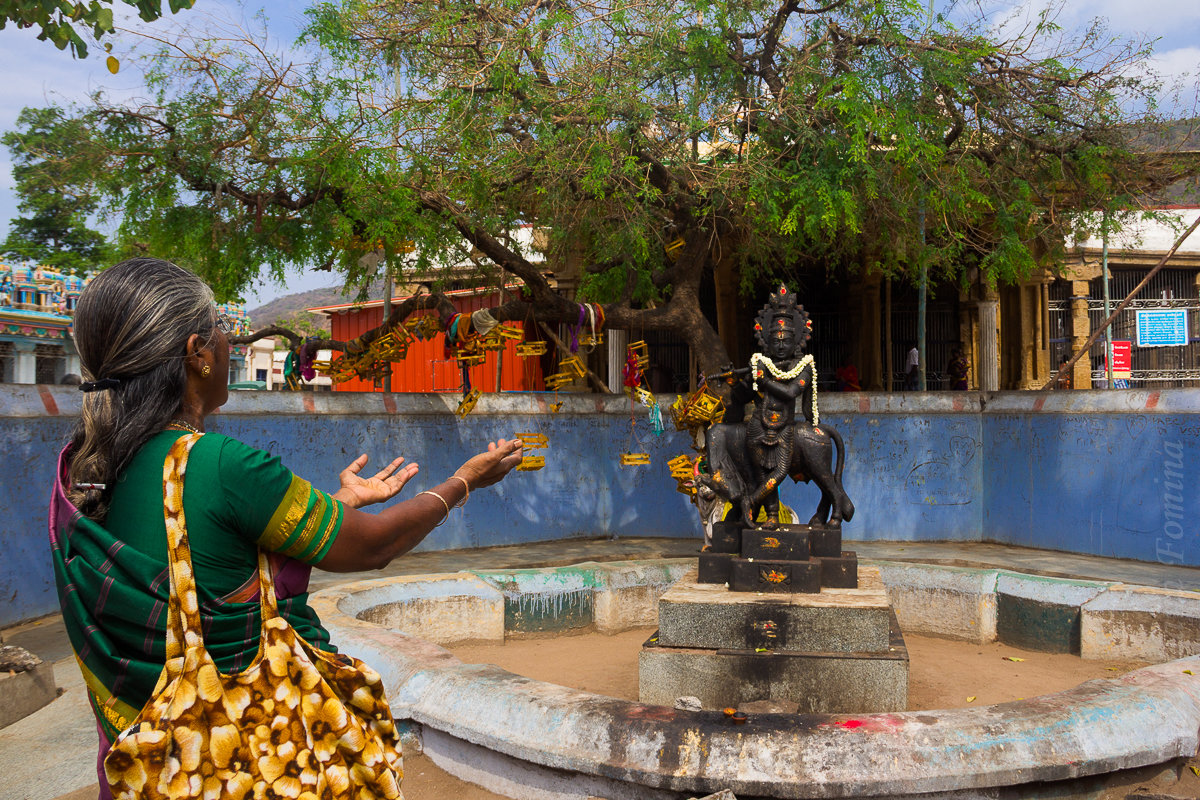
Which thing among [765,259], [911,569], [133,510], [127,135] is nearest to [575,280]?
[765,259]

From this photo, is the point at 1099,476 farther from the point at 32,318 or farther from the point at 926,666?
the point at 32,318

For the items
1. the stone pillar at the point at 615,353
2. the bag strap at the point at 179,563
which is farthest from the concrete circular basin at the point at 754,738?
the stone pillar at the point at 615,353

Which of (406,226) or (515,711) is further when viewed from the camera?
(406,226)

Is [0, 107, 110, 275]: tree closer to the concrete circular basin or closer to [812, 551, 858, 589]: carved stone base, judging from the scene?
the concrete circular basin

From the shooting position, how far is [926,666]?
559cm

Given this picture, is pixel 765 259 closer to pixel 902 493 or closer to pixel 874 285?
pixel 902 493

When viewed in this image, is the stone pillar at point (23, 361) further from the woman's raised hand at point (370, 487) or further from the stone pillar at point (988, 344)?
the woman's raised hand at point (370, 487)

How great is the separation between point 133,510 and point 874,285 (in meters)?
15.9

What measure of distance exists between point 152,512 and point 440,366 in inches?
673

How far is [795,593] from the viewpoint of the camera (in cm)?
505

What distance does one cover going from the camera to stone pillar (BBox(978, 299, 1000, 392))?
49.4ft

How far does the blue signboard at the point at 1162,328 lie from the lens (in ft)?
51.2

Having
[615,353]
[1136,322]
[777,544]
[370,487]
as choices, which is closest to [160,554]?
[370,487]

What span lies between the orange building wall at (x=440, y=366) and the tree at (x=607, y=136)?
6.10m
